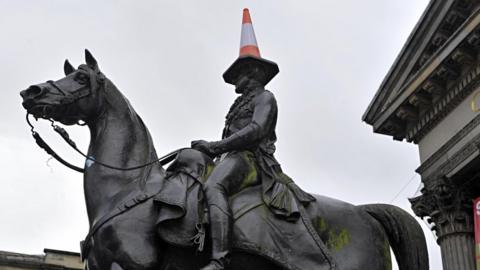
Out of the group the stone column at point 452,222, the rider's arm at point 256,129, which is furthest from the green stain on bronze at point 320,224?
the stone column at point 452,222

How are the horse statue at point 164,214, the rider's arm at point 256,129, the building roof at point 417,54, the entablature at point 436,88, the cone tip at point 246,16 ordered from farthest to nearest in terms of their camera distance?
the building roof at point 417,54 → the entablature at point 436,88 → the cone tip at point 246,16 → the rider's arm at point 256,129 → the horse statue at point 164,214

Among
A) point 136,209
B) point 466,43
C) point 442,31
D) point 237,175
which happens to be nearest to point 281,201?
point 237,175

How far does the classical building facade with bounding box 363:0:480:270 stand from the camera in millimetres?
34844

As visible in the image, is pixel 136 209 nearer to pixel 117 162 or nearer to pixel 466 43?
pixel 117 162

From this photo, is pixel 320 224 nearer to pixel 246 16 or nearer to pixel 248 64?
pixel 248 64

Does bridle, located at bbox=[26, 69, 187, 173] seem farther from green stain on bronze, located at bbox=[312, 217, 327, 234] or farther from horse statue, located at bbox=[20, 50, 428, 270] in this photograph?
green stain on bronze, located at bbox=[312, 217, 327, 234]

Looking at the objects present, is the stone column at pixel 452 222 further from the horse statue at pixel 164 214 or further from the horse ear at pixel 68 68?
the horse ear at pixel 68 68

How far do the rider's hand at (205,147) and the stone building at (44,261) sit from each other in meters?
36.2

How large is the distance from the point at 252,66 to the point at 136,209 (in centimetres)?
207

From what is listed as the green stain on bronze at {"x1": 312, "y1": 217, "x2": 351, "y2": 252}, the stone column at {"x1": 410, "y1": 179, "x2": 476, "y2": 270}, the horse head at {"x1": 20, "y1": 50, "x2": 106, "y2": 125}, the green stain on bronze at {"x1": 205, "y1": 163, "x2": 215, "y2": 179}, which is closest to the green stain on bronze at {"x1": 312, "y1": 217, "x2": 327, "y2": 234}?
the green stain on bronze at {"x1": 312, "y1": 217, "x2": 351, "y2": 252}

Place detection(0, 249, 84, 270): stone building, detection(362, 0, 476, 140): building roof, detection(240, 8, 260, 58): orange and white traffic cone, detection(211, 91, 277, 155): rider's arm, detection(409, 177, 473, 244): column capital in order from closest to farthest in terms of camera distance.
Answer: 1. detection(211, 91, 277, 155): rider's arm
2. detection(240, 8, 260, 58): orange and white traffic cone
3. detection(409, 177, 473, 244): column capital
4. detection(362, 0, 476, 140): building roof
5. detection(0, 249, 84, 270): stone building

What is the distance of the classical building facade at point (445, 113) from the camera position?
114 feet

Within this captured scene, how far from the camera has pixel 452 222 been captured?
3525cm

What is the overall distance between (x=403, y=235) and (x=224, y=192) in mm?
1936
